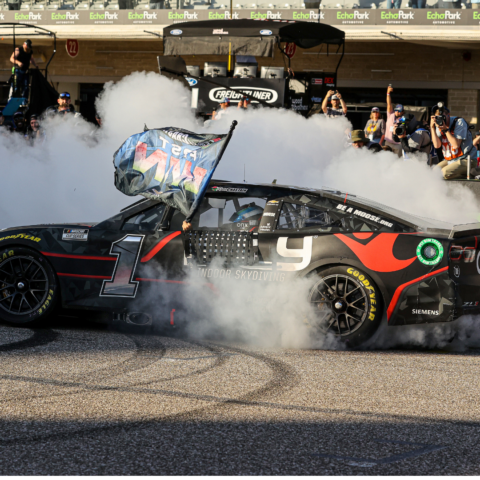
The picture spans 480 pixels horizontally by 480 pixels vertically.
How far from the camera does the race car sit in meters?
5.64

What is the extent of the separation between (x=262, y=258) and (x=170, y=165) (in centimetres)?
→ 126

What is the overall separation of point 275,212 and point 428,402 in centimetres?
229

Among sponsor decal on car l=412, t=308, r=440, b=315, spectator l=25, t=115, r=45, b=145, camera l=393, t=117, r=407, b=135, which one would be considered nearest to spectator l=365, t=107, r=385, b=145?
camera l=393, t=117, r=407, b=135

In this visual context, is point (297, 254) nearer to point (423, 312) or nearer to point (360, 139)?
point (423, 312)

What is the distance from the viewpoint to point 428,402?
4.29 m

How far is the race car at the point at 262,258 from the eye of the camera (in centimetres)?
564

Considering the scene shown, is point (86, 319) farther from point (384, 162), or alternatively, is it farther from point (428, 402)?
point (384, 162)

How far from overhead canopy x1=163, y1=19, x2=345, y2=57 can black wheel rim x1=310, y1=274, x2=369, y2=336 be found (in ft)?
30.0

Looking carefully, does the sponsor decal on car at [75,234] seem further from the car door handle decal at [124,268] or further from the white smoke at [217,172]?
the white smoke at [217,172]

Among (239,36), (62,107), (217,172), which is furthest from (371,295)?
(239,36)

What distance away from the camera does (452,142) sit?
10.6 metres

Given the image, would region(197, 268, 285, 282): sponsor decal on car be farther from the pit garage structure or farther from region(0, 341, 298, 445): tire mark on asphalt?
the pit garage structure

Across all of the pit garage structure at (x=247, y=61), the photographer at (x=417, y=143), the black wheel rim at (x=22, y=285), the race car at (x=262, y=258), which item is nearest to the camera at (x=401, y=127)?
the photographer at (x=417, y=143)

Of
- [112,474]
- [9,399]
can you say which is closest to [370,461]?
[112,474]
